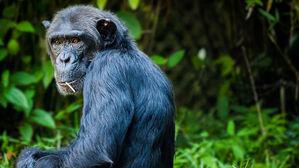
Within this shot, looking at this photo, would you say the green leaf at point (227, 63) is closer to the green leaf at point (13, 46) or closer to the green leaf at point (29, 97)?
the green leaf at point (29, 97)

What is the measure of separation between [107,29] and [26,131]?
282cm

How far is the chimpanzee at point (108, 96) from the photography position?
12.2 feet

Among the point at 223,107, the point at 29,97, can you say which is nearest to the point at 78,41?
the point at 29,97

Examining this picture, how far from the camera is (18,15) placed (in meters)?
6.84

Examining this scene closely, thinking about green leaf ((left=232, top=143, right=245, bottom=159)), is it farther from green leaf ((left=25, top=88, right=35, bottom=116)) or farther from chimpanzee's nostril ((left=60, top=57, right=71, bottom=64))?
chimpanzee's nostril ((left=60, top=57, right=71, bottom=64))

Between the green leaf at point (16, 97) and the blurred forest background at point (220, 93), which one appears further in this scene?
the blurred forest background at point (220, 93)

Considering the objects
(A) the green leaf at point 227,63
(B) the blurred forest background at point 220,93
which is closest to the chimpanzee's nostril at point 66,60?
(B) the blurred forest background at point 220,93

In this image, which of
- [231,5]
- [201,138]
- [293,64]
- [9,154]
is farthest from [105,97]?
[293,64]

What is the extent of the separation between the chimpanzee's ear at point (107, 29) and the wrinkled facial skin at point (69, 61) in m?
0.18

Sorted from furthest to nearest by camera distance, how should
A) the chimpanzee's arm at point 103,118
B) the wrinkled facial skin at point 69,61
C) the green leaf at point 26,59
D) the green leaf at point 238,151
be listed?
the green leaf at point 26,59
the green leaf at point 238,151
the wrinkled facial skin at point 69,61
the chimpanzee's arm at point 103,118

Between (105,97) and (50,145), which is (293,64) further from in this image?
(105,97)

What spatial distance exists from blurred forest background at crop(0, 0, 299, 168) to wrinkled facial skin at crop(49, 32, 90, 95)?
1.51 metres

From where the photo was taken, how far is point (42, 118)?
6.40m

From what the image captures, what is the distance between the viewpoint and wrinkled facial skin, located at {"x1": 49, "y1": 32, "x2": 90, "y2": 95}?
4.13m
